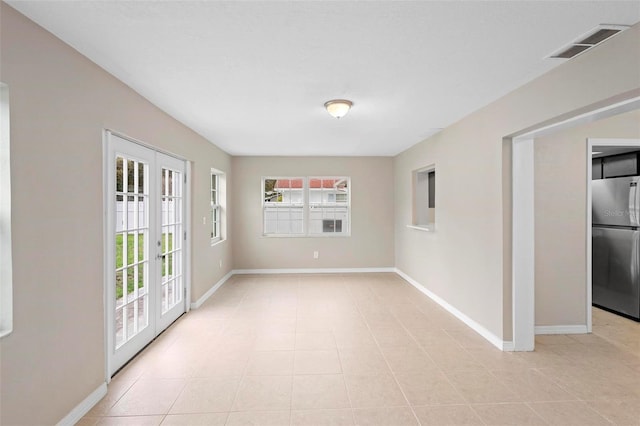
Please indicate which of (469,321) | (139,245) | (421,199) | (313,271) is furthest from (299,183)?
(469,321)

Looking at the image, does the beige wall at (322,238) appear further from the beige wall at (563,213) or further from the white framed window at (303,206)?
the beige wall at (563,213)

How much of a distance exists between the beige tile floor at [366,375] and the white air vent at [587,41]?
7.85ft

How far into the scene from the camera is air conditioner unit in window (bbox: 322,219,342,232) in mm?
6961

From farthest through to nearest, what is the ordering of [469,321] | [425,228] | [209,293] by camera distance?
[425,228], [209,293], [469,321]

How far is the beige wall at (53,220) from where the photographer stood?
172 centimetres

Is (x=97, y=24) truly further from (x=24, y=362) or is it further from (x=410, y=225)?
(x=410, y=225)

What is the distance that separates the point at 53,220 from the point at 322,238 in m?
5.18

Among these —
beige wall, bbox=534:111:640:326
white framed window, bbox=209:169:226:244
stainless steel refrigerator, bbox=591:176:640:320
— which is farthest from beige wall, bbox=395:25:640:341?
white framed window, bbox=209:169:226:244

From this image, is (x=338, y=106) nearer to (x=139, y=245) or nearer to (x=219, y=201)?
(x=139, y=245)

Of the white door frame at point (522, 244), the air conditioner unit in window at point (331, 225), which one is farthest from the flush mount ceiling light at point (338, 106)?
the air conditioner unit in window at point (331, 225)

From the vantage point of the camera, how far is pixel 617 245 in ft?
13.4

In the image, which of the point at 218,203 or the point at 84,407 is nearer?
the point at 84,407

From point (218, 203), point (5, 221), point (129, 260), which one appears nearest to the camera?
point (5, 221)

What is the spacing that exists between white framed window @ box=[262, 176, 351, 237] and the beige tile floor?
2.77m
